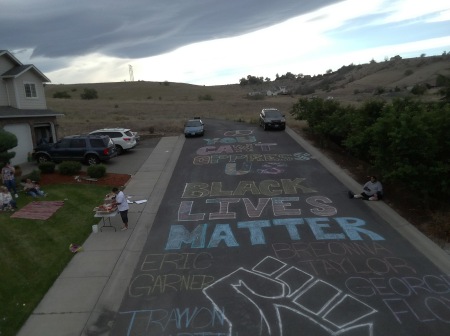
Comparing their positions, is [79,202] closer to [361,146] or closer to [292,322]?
[292,322]

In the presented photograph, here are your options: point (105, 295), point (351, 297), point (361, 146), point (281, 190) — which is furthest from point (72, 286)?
point (361, 146)

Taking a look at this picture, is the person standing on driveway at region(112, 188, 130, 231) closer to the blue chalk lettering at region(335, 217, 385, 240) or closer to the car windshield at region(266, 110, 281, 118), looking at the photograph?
the blue chalk lettering at region(335, 217, 385, 240)

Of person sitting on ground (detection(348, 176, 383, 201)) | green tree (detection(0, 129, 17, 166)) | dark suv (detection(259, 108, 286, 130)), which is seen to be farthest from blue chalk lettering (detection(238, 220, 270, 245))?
dark suv (detection(259, 108, 286, 130))

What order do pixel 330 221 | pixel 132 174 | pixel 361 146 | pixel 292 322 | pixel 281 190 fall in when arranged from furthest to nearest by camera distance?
1. pixel 132 174
2. pixel 361 146
3. pixel 281 190
4. pixel 330 221
5. pixel 292 322

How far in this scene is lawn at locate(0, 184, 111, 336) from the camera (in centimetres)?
892

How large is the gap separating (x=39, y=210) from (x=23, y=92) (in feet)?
47.3

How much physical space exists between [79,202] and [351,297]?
1190 cm

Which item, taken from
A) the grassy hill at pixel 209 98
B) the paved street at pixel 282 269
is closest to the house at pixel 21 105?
the grassy hill at pixel 209 98

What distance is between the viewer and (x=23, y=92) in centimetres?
2639

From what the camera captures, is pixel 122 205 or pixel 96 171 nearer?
pixel 122 205

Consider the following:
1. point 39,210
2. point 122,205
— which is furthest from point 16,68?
point 122,205

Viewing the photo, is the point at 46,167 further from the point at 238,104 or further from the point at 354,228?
the point at 238,104

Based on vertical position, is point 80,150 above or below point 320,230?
above

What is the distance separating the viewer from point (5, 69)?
2586cm
